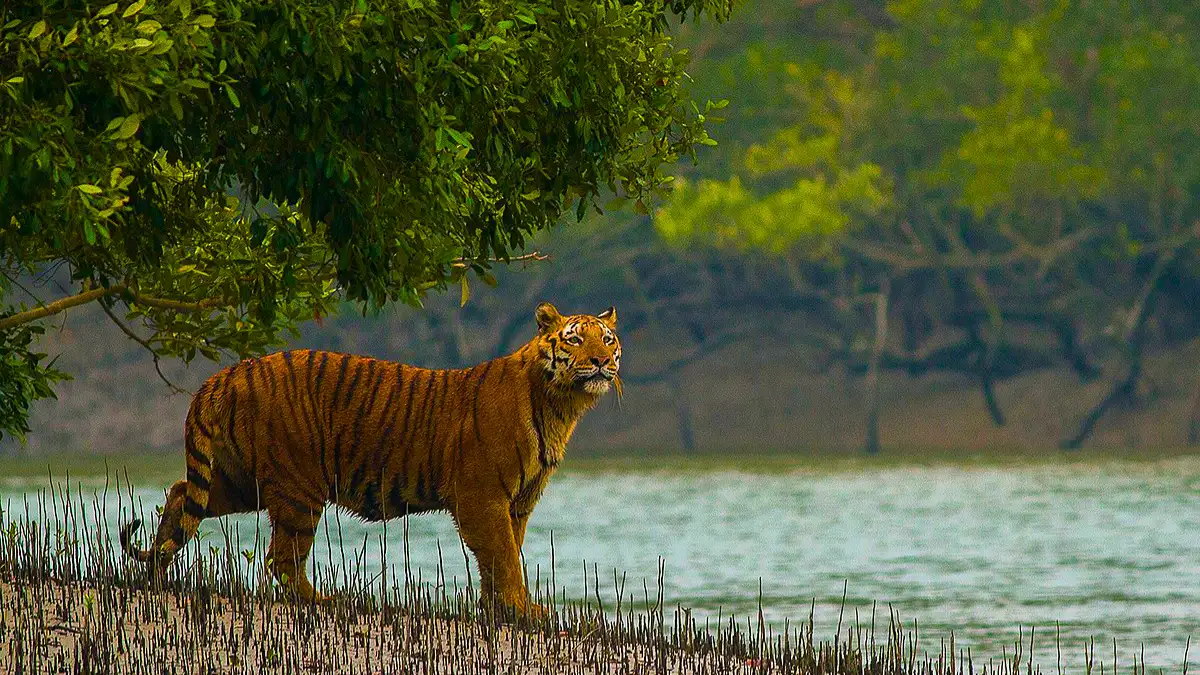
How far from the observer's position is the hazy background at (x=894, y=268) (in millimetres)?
52125

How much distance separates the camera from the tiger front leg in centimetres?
1295

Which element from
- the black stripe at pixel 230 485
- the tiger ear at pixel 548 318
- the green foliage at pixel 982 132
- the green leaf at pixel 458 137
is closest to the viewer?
the green leaf at pixel 458 137

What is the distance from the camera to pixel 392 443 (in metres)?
13.3

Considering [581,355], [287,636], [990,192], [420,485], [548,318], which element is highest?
[990,192]

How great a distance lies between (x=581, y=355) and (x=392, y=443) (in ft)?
4.01

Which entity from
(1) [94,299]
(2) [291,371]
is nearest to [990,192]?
(2) [291,371]

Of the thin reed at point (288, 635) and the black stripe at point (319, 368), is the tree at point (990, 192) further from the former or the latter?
the thin reed at point (288, 635)

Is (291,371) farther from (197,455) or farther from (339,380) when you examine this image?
(197,455)

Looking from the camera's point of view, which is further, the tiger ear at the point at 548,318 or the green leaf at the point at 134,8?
the tiger ear at the point at 548,318

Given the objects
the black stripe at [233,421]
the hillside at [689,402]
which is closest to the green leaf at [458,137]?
the black stripe at [233,421]

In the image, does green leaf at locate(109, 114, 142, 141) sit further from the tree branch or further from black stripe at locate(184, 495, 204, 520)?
black stripe at locate(184, 495, 204, 520)

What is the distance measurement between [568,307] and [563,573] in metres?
37.4

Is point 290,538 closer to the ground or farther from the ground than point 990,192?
closer to the ground

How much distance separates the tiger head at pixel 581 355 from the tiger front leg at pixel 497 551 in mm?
801
